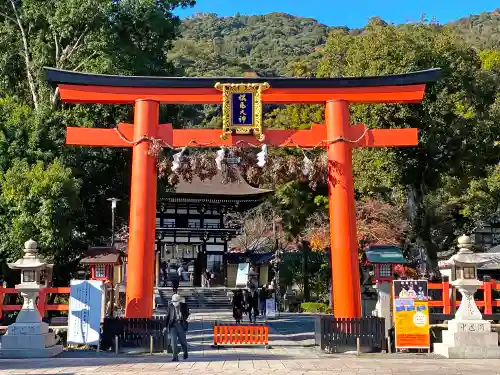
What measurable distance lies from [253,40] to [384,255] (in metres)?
124

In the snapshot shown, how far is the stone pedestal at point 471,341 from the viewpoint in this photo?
41.7 ft

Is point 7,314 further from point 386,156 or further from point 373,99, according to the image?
point 386,156

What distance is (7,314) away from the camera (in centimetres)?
1655

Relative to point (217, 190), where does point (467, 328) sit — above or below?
below

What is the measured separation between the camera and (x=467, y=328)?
1298cm

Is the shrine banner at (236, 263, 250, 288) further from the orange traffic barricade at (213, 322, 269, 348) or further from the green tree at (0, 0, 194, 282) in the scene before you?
the orange traffic barricade at (213, 322, 269, 348)

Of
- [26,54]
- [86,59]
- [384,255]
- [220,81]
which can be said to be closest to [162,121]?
[86,59]

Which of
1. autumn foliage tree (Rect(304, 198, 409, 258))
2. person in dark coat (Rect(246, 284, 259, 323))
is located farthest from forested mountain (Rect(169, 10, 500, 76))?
person in dark coat (Rect(246, 284, 259, 323))

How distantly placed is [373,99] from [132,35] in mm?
10343

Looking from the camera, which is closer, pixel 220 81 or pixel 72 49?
pixel 220 81

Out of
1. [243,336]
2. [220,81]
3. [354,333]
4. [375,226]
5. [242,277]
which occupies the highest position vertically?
[220,81]

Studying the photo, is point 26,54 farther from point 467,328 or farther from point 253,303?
point 467,328

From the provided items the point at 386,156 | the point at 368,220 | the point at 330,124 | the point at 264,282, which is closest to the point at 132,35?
the point at 330,124

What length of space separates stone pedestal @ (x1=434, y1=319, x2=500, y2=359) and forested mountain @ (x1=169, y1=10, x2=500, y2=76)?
244ft
